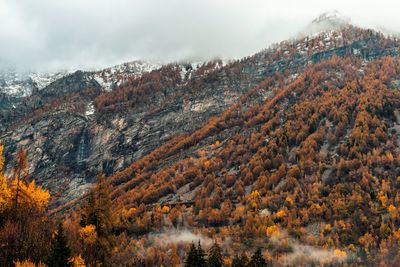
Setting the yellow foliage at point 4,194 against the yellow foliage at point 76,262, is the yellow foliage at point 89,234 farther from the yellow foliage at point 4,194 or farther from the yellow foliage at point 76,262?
the yellow foliage at point 4,194

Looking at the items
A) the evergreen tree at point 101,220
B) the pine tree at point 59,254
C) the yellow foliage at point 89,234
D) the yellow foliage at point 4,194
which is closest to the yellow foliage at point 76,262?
the pine tree at point 59,254

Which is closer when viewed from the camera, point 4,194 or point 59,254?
point 59,254

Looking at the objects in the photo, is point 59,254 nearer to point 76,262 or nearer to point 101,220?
point 76,262

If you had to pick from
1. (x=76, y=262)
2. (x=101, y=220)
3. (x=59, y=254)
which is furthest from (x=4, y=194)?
(x=101, y=220)

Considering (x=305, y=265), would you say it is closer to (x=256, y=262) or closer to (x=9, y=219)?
(x=256, y=262)

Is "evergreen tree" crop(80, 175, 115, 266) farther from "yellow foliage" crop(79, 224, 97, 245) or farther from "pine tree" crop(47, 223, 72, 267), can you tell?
"pine tree" crop(47, 223, 72, 267)

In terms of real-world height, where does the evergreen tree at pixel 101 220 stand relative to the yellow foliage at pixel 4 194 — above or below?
below

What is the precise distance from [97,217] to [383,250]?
15574 cm

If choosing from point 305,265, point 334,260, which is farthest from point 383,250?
point 305,265

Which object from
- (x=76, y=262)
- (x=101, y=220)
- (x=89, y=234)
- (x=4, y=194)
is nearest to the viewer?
(x=76, y=262)

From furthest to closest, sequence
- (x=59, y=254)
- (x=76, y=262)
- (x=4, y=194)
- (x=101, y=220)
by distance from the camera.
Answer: (x=101, y=220), (x=4, y=194), (x=76, y=262), (x=59, y=254)

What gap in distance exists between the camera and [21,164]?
247 feet

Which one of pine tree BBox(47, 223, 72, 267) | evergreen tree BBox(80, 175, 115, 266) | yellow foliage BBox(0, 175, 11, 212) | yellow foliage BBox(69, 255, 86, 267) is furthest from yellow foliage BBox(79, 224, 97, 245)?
yellow foliage BBox(0, 175, 11, 212)

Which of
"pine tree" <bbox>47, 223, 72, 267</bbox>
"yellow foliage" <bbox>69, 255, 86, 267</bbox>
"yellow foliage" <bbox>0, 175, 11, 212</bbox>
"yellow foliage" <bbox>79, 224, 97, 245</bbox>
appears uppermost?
"yellow foliage" <bbox>0, 175, 11, 212</bbox>
